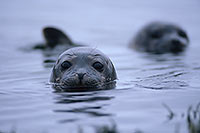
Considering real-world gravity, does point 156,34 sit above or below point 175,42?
above

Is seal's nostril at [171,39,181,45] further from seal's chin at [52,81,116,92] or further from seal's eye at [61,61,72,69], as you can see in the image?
seal's eye at [61,61,72,69]

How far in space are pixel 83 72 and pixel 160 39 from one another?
6.61 m

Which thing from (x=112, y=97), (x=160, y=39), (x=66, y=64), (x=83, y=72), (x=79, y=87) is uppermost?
(x=160, y=39)

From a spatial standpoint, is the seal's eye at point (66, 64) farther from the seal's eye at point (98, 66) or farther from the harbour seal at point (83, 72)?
the seal's eye at point (98, 66)

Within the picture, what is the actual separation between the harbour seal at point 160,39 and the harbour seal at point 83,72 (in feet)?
16.7

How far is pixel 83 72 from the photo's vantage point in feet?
20.9

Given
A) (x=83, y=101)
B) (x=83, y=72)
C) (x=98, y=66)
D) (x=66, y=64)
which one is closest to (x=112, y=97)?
(x=83, y=101)

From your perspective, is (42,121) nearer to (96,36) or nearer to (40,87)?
(40,87)

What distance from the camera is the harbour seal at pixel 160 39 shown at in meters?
12.2

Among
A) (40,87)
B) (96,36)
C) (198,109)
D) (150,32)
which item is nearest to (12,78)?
(40,87)

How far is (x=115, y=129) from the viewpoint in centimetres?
423

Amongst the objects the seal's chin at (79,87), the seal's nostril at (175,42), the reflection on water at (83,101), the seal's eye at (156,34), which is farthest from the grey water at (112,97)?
the seal's eye at (156,34)

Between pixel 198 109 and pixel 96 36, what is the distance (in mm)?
12804

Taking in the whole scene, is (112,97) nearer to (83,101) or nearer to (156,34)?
(83,101)
